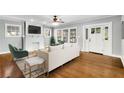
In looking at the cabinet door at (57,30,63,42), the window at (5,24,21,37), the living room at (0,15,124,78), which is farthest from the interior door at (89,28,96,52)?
the window at (5,24,21,37)

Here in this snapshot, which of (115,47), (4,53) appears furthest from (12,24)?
(115,47)

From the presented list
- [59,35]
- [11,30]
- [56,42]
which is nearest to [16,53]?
[11,30]

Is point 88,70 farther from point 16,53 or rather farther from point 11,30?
point 11,30

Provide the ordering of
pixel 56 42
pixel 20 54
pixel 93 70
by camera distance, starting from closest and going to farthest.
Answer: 1. pixel 93 70
2. pixel 56 42
3. pixel 20 54

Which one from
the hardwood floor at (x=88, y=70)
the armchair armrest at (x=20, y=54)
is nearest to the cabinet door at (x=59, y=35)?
the hardwood floor at (x=88, y=70)

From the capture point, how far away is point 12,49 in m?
3.14

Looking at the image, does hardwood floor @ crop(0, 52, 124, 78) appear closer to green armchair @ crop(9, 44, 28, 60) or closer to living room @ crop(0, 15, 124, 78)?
living room @ crop(0, 15, 124, 78)

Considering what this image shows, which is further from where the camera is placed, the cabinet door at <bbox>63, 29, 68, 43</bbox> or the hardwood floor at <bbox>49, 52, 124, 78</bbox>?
the cabinet door at <bbox>63, 29, 68, 43</bbox>

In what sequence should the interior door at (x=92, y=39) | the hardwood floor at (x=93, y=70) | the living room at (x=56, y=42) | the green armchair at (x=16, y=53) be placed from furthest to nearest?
1. the interior door at (x=92, y=39)
2. the green armchair at (x=16, y=53)
3. the living room at (x=56, y=42)
4. the hardwood floor at (x=93, y=70)

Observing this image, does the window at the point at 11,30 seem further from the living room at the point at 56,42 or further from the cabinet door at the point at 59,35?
the cabinet door at the point at 59,35

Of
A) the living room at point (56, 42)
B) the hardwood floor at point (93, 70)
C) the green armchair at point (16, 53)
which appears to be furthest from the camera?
the green armchair at point (16, 53)
